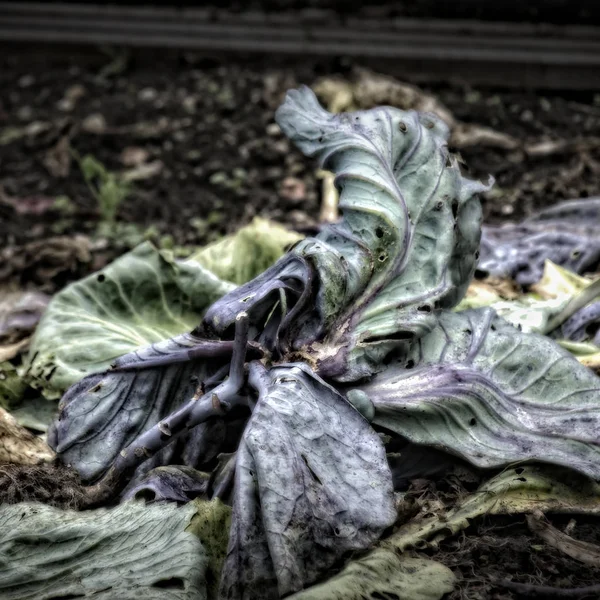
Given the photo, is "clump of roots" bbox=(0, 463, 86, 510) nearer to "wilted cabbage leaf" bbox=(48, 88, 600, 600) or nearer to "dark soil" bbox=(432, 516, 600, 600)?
"wilted cabbage leaf" bbox=(48, 88, 600, 600)

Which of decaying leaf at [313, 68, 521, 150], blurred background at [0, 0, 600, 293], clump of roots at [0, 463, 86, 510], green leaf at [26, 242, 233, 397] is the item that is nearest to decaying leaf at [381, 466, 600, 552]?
clump of roots at [0, 463, 86, 510]

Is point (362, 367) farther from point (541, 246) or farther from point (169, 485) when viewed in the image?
point (541, 246)

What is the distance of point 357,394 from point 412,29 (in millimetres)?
5136

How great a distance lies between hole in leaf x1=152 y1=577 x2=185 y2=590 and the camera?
2.11 meters

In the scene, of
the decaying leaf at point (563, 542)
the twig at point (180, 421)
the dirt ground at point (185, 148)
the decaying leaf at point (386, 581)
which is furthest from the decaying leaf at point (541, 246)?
the decaying leaf at point (386, 581)

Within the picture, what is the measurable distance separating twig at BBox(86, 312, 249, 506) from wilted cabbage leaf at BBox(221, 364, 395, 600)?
9 centimetres

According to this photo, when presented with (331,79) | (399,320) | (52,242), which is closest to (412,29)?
(331,79)

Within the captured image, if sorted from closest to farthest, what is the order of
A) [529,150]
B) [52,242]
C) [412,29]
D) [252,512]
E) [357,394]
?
[252,512] → [357,394] → [52,242] → [529,150] → [412,29]

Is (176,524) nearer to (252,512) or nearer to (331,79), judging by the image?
(252,512)

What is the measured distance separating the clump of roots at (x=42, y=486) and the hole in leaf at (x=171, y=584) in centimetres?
41

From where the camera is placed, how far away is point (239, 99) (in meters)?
6.65

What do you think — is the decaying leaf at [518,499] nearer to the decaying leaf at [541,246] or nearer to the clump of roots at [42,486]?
the clump of roots at [42,486]

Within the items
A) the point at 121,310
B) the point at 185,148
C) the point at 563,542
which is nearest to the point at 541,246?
the point at 121,310

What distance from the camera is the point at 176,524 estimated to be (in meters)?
2.23
